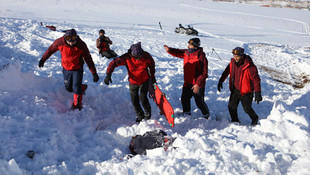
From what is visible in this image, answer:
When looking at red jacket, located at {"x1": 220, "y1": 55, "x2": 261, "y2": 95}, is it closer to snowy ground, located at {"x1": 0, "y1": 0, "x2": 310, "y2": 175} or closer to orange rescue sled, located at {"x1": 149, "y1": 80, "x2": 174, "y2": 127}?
snowy ground, located at {"x1": 0, "y1": 0, "x2": 310, "y2": 175}

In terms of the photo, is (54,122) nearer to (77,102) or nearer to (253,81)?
(77,102)

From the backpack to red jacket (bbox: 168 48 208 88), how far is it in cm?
139

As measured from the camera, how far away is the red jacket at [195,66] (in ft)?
14.7

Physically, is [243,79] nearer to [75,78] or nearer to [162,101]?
[162,101]

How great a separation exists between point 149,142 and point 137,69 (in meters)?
1.45

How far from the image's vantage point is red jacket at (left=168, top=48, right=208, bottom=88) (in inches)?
176

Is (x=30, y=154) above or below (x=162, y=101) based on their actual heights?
below

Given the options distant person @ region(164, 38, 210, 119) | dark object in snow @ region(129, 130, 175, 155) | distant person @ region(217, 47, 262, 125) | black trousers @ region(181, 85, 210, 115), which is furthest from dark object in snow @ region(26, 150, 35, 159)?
distant person @ region(217, 47, 262, 125)

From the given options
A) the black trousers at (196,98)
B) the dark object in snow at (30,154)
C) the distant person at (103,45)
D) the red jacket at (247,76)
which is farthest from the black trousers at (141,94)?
the distant person at (103,45)

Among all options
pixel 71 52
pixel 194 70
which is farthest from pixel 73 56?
pixel 194 70

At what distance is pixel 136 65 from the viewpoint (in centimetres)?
432

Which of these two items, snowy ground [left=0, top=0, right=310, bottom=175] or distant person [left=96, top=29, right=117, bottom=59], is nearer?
snowy ground [left=0, top=0, right=310, bottom=175]

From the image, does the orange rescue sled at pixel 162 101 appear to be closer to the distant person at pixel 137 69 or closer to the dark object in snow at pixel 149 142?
the distant person at pixel 137 69

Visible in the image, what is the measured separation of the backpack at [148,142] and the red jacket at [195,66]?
1.39 metres
